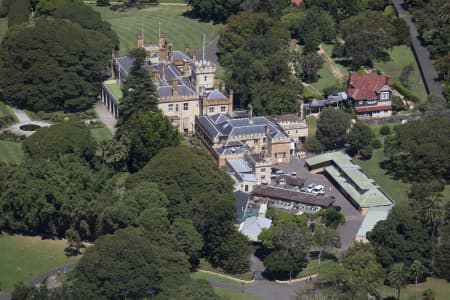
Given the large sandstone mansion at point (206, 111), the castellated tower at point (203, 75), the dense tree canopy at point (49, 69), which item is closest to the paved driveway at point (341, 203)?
the large sandstone mansion at point (206, 111)

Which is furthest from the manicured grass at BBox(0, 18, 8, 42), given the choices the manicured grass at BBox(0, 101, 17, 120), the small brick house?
the small brick house

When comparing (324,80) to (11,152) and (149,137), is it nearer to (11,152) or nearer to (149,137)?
(149,137)

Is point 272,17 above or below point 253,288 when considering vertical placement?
above

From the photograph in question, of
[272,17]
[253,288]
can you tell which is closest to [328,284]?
[253,288]

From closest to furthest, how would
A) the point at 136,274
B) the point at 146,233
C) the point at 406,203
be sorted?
the point at 136,274, the point at 146,233, the point at 406,203

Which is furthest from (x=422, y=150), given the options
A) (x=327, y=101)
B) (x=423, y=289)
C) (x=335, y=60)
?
(x=335, y=60)

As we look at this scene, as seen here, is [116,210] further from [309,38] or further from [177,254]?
[309,38]

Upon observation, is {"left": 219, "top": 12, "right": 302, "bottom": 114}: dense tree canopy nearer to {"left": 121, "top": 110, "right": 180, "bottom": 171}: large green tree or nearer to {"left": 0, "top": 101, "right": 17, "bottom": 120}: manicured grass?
{"left": 121, "top": 110, "right": 180, "bottom": 171}: large green tree
